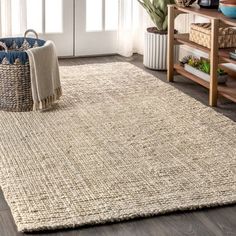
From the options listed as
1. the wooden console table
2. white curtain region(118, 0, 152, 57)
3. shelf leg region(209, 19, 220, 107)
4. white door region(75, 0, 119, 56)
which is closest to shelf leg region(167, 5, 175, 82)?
the wooden console table

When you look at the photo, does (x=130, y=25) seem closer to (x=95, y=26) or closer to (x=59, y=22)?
(x=95, y=26)

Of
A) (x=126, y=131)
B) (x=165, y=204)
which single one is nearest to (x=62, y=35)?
(x=126, y=131)

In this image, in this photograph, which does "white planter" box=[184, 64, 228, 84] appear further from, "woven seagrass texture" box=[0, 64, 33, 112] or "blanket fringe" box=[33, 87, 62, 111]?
"woven seagrass texture" box=[0, 64, 33, 112]

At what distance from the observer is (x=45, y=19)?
4.98 metres

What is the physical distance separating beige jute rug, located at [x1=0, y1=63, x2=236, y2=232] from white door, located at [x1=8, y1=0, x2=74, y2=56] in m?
0.89

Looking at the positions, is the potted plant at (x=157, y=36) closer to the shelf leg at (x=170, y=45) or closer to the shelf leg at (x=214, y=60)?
the shelf leg at (x=170, y=45)

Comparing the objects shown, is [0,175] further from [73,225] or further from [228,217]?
[228,217]

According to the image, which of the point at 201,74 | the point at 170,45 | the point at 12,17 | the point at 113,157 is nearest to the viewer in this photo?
the point at 113,157

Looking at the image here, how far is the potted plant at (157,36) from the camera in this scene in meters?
4.67

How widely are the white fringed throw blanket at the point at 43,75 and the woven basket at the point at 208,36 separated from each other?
1.02 m

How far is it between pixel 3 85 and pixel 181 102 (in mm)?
1132

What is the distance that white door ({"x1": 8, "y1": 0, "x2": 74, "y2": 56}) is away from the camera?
479cm

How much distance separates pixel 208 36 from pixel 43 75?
1133mm

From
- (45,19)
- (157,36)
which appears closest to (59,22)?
(45,19)
